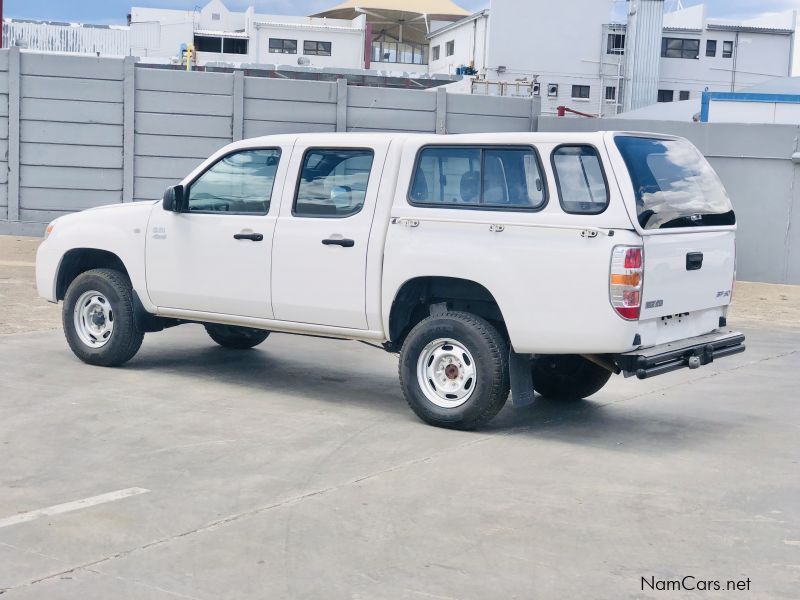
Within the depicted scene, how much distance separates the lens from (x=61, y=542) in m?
5.07

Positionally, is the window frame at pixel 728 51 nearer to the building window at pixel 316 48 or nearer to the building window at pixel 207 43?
the building window at pixel 316 48

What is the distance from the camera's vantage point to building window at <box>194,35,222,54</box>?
6800 cm

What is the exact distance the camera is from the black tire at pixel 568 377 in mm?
8648

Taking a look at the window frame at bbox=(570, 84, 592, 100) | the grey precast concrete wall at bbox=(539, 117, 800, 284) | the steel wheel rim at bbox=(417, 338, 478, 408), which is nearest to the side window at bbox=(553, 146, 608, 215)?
the steel wheel rim at bbox=(417, 338, 478, 408)

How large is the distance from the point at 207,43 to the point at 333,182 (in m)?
62.5

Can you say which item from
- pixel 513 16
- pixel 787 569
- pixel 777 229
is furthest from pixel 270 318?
pixel 513 16

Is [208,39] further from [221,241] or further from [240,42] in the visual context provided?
[221,241]

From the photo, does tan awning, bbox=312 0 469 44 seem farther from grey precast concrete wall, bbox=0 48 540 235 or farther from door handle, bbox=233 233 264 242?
door handle, bbox=233 233 264 242

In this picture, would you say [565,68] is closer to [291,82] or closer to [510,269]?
[291,82]

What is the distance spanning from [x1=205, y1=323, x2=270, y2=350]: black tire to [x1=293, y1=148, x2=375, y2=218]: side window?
7.94ft

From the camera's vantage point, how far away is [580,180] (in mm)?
7262

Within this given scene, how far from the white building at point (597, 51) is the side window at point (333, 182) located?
49365mm

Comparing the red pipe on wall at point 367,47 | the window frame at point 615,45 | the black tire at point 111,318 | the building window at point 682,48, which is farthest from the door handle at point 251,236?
the red pipe on wall at point 367,47

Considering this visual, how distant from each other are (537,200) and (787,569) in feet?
10.4
